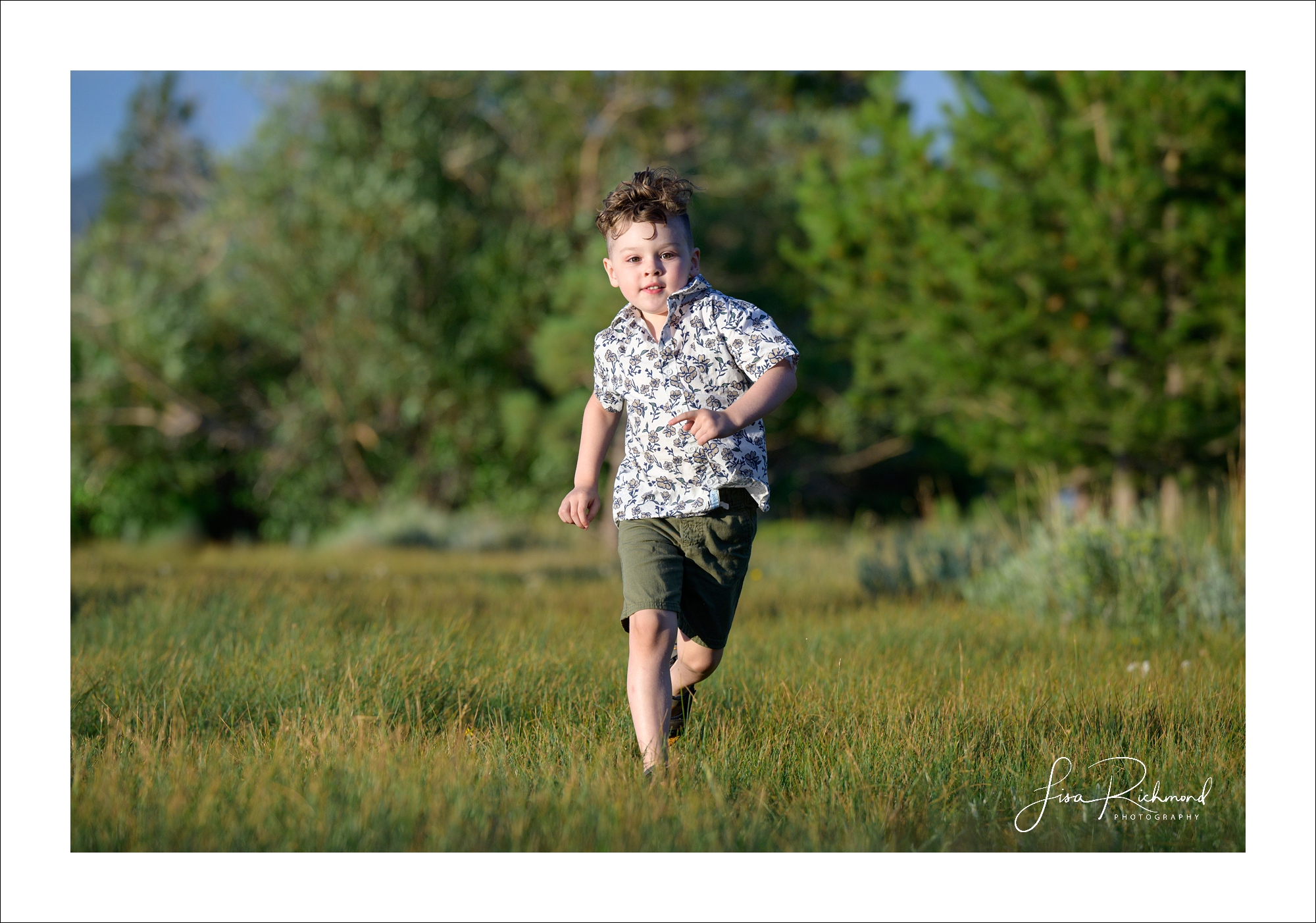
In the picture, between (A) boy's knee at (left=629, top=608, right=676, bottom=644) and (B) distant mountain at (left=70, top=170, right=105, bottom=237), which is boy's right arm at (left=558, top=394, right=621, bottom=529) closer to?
(A) boy's knee at (left=629, top=608, right=676, bottom=644)

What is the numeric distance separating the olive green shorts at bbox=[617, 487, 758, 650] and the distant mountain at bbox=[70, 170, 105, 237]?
14098 millimetres

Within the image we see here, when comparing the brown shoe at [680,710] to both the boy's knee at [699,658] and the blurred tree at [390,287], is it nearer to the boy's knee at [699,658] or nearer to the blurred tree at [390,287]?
the boy's knee at [699,658]

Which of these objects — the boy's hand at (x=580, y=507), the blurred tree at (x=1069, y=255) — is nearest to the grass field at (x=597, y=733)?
the boy's hand at (x=580, y=507)

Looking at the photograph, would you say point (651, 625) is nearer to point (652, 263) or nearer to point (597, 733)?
point (597, 733)

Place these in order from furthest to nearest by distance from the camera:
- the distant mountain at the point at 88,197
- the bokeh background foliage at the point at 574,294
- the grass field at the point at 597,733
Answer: the distant mountain at the point at 88,197 → the bokeh background foliage at the point at 574,294 → the grass field at the point at 597,733

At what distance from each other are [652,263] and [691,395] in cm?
42

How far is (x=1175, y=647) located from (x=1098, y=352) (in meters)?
5.67

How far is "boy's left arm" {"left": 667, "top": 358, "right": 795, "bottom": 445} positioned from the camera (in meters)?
2.68

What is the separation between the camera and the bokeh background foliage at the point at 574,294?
9.37 metres

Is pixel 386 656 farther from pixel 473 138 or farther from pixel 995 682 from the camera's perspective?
pixel 473 138

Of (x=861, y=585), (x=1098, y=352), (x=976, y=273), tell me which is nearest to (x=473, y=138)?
(x=976, y=273)

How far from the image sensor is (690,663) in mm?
3180

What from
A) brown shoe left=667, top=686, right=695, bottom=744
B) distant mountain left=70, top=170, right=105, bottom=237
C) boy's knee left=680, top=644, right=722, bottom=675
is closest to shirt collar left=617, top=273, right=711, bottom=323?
boy's knee left=680, top=644, right=722, bottom=675

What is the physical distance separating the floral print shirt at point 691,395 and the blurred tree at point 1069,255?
22.7 ft
